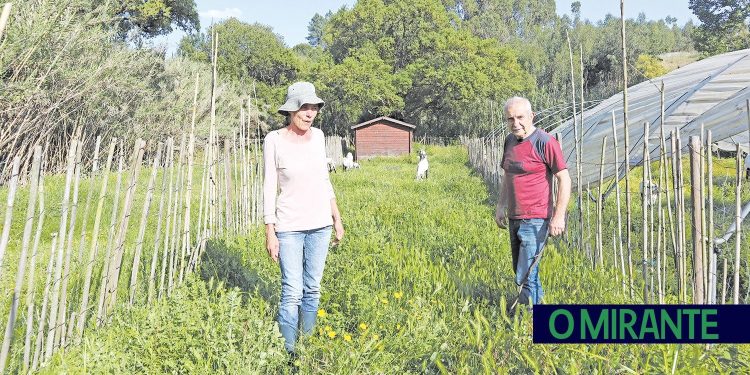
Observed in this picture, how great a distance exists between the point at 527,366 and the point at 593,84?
46150 mm

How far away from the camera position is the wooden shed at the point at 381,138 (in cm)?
3005

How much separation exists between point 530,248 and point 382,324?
3.37 ft

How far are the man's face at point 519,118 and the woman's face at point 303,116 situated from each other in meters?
1.16

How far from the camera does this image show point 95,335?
3150 mm

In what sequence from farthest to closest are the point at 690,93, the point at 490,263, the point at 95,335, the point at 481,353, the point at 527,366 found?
1. the point at 690,93
2. the point at 490,263
3. the point at 95,335
4. the point at 481,353
5. the point at 527,366

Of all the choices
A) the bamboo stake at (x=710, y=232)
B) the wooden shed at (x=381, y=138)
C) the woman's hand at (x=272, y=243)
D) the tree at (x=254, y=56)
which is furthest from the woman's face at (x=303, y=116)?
the tree at (x=254, y=56)

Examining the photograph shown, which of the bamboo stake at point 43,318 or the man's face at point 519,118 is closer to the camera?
the bamboo stake at point 43,318

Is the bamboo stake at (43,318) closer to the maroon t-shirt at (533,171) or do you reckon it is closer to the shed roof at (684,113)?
the maroon t-shirt at (533,171)

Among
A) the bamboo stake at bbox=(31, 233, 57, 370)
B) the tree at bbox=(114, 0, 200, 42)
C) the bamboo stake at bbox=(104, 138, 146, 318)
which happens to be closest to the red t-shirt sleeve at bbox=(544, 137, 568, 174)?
the bamboo stake at bbox=(104, 138, 146, 318)

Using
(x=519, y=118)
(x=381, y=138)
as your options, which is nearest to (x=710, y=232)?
(x=519, y=118)

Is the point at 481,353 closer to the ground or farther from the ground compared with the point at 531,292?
closer to the ground

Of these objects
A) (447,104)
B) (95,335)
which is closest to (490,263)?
(95,335)

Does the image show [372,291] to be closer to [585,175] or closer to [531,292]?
[531,292]

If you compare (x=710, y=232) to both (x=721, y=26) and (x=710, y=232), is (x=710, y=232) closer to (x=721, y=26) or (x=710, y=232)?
(x=710, y=232)
